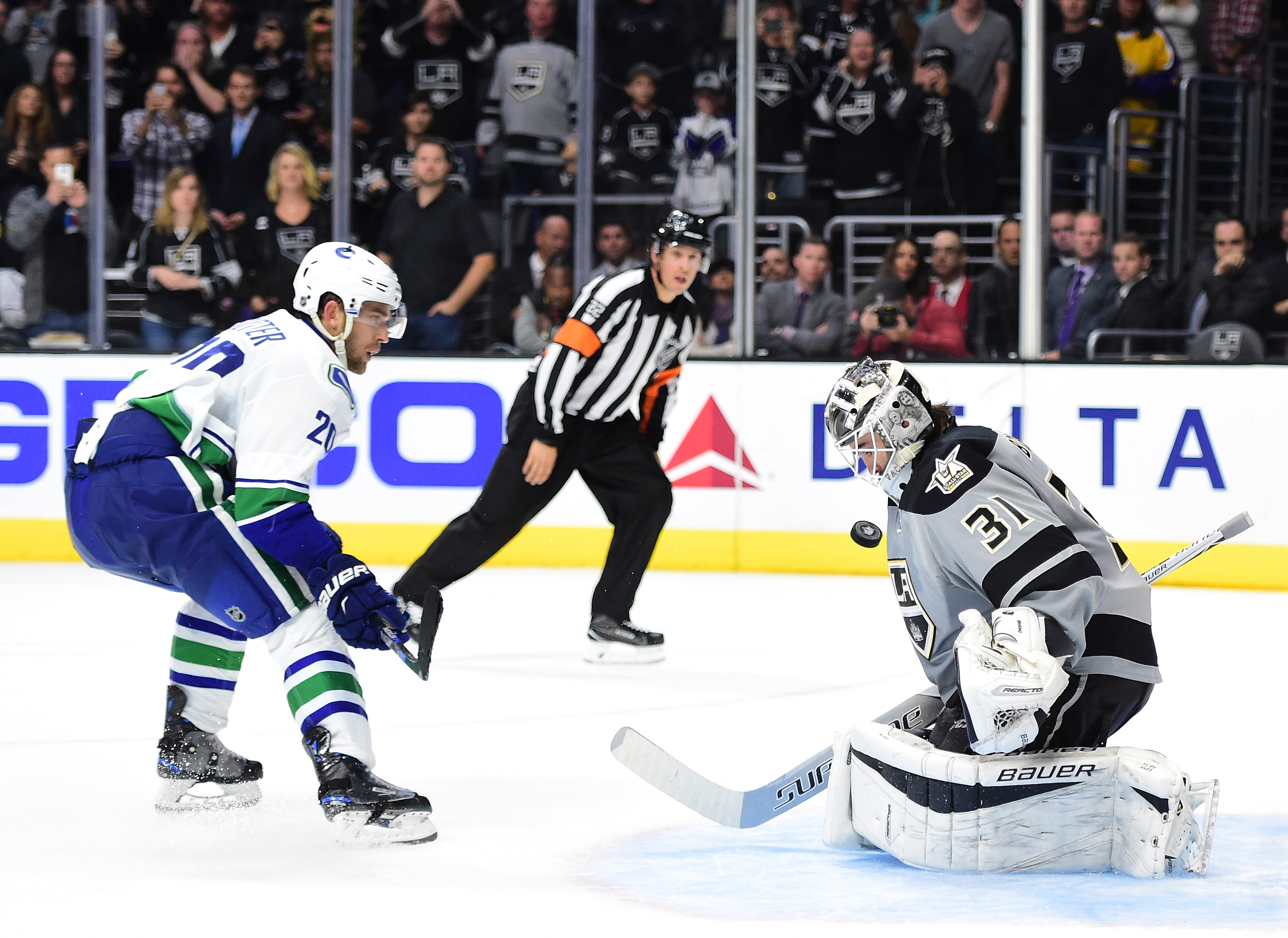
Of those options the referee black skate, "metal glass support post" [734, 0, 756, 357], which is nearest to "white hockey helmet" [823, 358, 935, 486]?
the referee black skate

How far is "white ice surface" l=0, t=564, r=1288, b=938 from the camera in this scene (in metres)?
2.31

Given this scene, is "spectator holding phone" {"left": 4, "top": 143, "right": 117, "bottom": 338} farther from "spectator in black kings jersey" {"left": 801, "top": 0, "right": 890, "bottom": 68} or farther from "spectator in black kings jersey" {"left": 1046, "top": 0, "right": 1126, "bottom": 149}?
"spectator in black kings jersey" {"left": 1046, "top": 0, "right": 1126, "bottom": 149}

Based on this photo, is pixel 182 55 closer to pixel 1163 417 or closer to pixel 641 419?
pixel 641 419

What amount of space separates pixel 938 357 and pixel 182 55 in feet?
13.0

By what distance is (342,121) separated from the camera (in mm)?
7004

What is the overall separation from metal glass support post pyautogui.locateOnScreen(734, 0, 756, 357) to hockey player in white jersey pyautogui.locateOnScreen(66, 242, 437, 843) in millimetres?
3860

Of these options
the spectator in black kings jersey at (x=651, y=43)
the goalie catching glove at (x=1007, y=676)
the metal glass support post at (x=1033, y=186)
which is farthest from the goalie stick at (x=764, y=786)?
the spectator in black kings jersey at (x=651, y=43)

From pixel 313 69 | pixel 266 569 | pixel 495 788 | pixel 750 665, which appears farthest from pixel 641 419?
pixel 313 69

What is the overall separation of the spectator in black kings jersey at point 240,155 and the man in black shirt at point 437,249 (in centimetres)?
67

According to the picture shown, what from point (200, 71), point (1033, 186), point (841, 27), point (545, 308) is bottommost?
point (545, 308)

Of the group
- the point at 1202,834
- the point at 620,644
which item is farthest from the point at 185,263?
the point at 1202,834

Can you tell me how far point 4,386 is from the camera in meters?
6.62

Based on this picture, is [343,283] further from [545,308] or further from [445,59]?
[445,59]

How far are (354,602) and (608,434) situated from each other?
223 cm
